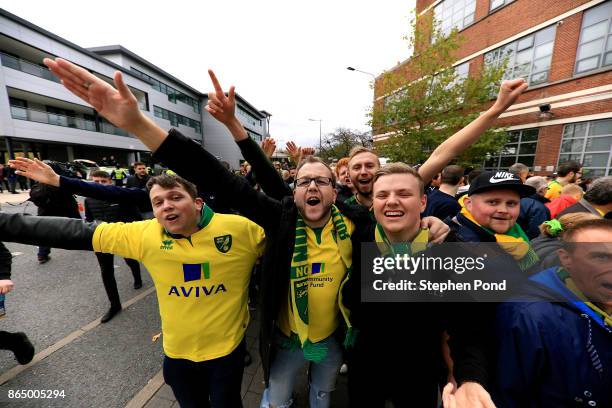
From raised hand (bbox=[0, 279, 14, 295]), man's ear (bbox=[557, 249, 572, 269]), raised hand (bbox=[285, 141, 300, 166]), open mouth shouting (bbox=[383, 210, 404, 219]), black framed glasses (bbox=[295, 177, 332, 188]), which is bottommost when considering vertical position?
raised hand (bbox=[0, 279, 14, 295])

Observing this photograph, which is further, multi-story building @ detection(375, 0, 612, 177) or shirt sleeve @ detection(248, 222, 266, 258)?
multi-story building @ detection(375, 0, 612, 177)

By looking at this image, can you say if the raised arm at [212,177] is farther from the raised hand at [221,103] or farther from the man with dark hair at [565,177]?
the man with dark hair at [565,177]

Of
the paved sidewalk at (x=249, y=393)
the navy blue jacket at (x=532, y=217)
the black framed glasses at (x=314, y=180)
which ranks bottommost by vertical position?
the paved sidewalk at (x=249, y=393)

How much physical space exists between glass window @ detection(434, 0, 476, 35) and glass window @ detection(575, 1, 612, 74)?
593 centimetres

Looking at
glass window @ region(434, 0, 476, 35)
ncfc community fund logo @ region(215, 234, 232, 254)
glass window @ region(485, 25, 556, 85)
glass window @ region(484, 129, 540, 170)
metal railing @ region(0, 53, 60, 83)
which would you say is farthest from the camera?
metal railing @ region(0, 53, 60, 83)

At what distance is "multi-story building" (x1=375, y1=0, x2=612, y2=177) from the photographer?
1009 cm

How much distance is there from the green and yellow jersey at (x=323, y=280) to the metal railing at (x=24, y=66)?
2423cm

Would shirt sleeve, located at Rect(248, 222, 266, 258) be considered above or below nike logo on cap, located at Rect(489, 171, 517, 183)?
below

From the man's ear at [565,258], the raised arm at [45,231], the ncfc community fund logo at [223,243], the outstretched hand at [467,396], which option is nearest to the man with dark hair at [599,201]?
the man's ear at [565,258]

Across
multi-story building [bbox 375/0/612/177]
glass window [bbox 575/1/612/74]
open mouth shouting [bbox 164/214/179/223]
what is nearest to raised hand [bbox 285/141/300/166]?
open mouth shouting [bbox 164/214/179/223]

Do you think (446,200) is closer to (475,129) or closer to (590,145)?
(475,129)

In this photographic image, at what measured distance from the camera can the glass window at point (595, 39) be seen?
9.77m

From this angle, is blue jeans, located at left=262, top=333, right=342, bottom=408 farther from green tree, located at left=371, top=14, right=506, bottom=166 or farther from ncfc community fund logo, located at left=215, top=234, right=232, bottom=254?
green tree, located at left=371, top=14, right=506, bottom=166

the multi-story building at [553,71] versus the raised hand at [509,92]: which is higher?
the multi-story building at [553,71]
